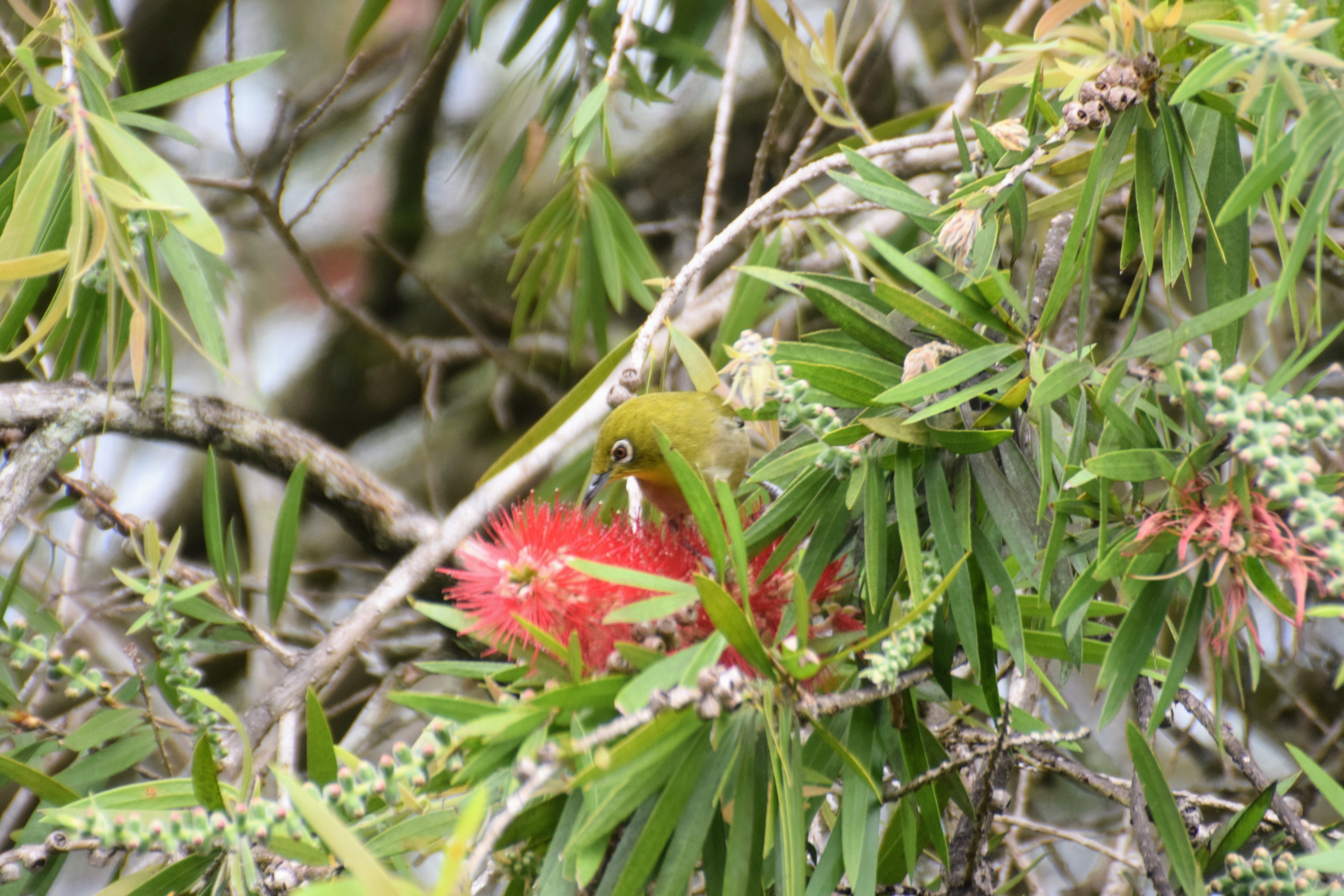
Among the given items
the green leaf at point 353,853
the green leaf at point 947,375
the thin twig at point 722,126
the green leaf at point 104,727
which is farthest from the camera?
the thin twig at point 722,126

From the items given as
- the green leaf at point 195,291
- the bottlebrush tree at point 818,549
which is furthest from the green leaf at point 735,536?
the green leaf at point 195,291

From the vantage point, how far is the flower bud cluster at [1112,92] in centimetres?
54

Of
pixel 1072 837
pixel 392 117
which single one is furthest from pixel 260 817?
pixel 392 117

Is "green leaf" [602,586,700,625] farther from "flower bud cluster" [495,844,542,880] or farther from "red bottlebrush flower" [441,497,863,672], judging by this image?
"flower bud cluster" [495,844,542,880]

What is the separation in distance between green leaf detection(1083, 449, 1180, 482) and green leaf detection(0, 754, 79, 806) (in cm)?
67

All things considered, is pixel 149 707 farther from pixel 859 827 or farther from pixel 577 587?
pixel 859 827

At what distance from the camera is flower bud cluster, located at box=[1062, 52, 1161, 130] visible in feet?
1.76

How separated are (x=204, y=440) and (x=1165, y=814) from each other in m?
1.15

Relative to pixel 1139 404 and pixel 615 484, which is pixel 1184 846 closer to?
pixel 1139 404

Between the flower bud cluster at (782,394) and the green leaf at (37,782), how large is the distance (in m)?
0.52

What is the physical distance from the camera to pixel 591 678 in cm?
57

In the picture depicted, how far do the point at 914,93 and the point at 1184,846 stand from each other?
204 cm

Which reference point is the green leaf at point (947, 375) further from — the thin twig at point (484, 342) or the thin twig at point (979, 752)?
the thin twig at point (484, 342)

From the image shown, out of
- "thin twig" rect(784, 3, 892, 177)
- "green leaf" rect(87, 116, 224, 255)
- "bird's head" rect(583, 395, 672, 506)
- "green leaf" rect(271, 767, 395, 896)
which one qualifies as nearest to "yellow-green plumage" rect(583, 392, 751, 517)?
"bird's head" rect(583, 395, 672, 506)
